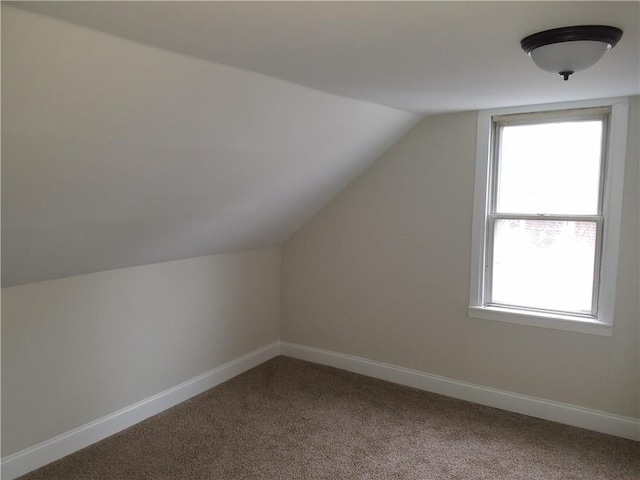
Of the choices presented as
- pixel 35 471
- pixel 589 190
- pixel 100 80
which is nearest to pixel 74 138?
pixel 100 80

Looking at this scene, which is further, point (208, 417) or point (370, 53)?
point (208, 417)

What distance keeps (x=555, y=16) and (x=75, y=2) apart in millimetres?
1429

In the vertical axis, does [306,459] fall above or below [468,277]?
below

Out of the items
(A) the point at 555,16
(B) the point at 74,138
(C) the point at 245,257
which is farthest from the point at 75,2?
(C) the point at 245,257

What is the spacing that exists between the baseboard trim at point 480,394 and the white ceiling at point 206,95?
5.17 feet

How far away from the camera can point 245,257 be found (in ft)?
13.3

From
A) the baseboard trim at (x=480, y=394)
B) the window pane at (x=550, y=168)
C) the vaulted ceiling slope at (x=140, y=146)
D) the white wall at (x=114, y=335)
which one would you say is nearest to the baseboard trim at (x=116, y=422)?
the white wall at (x=114, y=335)

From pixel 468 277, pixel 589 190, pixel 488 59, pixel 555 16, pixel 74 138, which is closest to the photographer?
pixel 555 16

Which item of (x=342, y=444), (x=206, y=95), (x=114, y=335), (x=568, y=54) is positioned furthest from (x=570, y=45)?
(x=114, y=335)

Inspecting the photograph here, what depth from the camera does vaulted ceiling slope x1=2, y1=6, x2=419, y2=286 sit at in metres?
1.63

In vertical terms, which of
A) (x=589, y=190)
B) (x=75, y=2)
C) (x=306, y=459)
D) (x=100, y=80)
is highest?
(x=75, y=2)

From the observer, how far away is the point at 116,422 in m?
3.04

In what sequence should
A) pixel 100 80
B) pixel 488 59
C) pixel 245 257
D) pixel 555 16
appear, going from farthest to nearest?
1. pixel 245 257
2. pixel 488 59
3. pixel 100 80
4. pixel 555 16

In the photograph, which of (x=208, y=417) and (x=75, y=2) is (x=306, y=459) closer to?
(x=208, y=417)
